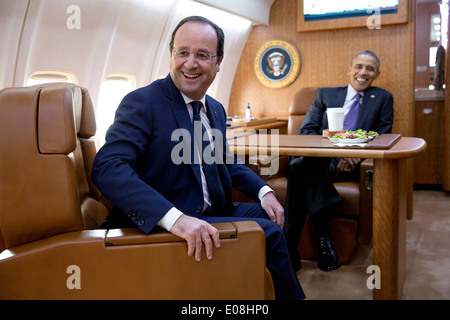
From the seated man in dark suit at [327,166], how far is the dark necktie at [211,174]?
48.8 inches

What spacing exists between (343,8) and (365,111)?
182cm

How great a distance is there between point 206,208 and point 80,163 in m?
0.56

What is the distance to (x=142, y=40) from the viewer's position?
3.96m

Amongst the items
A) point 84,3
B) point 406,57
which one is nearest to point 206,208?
point 84,3

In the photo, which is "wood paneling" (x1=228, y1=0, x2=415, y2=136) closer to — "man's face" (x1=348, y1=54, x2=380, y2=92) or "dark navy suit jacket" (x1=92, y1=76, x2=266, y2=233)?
"man's face" (x1=348, y1=54, x2=380, y2=92)

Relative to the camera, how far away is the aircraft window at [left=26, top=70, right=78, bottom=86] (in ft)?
10.5

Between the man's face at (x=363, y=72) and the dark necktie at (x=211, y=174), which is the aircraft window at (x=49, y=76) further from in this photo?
the man's face at (x=363, y=72)

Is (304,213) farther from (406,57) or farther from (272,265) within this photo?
(406,57)

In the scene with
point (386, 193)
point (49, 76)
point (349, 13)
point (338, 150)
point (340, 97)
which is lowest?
point (386, 193)

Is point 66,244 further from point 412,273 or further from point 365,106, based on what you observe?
point 365,106

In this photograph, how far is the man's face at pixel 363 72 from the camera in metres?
3.57

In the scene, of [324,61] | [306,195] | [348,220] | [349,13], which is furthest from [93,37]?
[349,13]

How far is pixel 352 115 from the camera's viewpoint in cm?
364

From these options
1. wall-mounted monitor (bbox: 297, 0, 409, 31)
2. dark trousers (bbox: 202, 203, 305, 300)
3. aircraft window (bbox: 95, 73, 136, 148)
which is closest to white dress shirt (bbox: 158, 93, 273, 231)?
dark trousers (bbox: 202, 203, 305, 300)
